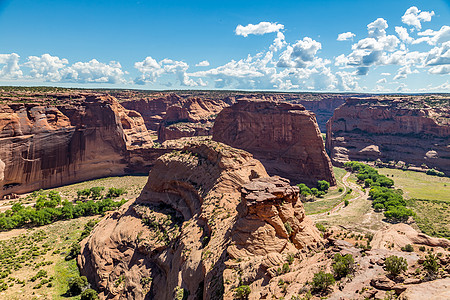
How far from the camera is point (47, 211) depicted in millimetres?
55812

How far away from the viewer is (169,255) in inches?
1291

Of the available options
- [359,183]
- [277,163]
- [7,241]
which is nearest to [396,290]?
[7,241]

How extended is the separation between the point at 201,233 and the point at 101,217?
38.3 metres

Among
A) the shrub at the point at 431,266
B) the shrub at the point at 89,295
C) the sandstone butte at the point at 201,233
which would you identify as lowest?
the shrub at the point at 89,295

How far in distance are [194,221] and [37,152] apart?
57018 mm

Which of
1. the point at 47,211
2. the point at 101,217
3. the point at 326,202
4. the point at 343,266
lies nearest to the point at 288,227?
the point at 343,266

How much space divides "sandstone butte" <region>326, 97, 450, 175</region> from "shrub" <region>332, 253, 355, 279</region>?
105 meters

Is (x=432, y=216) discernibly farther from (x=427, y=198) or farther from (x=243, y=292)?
(x=243, y=292)

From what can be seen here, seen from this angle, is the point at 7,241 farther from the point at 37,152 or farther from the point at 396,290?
the point at 396,290

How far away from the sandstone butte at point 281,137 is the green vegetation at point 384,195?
13.2 meters

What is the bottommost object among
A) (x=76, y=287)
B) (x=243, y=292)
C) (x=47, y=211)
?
(x=76, y=287)

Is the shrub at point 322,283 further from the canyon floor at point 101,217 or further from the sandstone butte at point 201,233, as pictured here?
Answer: the canyon floor at point 101,217

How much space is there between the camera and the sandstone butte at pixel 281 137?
78.4 metres

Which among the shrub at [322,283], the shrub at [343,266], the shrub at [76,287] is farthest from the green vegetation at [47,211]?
the shrub at [343,266]
